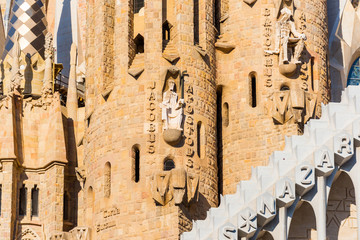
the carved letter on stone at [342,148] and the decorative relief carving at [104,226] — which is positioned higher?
the carved letter on stone at [342,148]

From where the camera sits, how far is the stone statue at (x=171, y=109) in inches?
1778

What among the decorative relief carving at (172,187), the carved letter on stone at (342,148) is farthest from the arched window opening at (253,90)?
the carved letter on stone at (342,148)

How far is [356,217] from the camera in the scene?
136ft

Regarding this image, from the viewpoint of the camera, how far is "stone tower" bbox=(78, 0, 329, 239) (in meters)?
44.8

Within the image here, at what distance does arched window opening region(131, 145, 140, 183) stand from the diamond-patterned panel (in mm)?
9048

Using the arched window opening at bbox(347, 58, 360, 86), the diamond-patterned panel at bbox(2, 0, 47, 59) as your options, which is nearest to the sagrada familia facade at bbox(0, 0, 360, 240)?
the arched window opening at bbox(347, 58, 360, 86)

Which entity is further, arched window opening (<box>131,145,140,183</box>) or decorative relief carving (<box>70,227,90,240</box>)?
decorative relief carving (<box>70,227,90,240</box>)

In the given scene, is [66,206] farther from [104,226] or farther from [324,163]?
[324,163]

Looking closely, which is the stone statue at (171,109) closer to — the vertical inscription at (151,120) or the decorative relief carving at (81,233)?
the vertical inscription at (151,120)

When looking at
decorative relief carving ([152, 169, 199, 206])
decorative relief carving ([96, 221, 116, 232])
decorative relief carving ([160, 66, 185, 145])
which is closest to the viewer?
decorative relief carving ([152, 169, 199, 206])

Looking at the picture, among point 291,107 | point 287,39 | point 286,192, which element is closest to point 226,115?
point 291,107

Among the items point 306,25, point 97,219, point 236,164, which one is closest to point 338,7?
point 306,25

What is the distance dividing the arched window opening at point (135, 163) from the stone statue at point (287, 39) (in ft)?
16.5

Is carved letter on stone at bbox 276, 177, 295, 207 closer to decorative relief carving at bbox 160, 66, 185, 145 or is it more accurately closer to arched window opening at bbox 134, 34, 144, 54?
decorative relief carving at bbox 160, 66, 185, 145
